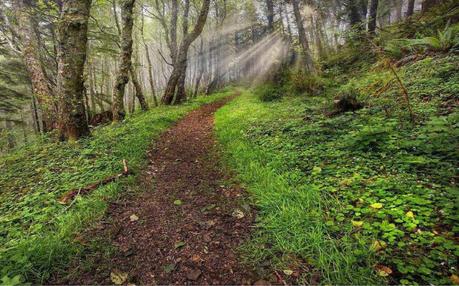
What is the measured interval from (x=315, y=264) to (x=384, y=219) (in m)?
0.88

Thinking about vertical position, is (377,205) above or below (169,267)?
above

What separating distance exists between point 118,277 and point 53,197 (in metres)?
2.28

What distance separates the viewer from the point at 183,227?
3.35 m

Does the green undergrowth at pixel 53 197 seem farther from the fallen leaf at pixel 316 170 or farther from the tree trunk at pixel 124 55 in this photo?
the tree trunk at pixel 124 55

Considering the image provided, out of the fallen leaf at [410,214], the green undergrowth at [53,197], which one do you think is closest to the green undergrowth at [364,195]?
the fallen leaf at [410,214]

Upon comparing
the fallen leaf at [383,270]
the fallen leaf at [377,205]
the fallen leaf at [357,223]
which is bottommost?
the fallen leaf at [383,270]

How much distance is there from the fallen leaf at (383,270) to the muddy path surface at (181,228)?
1.16 metres

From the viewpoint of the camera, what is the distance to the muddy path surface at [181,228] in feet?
8.51

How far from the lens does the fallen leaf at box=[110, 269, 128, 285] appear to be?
2.49 meters

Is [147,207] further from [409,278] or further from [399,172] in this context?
[399,172]

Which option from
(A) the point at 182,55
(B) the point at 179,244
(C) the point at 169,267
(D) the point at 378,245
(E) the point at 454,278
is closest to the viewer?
(E) the point at 454,278

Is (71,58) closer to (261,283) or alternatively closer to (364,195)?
(261,283)

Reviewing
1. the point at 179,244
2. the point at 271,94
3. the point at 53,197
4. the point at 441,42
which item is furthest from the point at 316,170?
the point at 271,94

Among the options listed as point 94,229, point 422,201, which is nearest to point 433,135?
point 422,201
